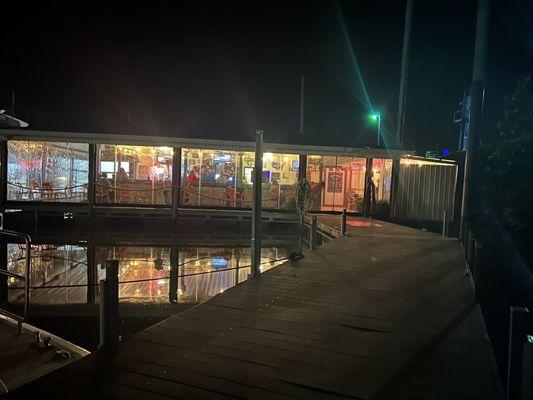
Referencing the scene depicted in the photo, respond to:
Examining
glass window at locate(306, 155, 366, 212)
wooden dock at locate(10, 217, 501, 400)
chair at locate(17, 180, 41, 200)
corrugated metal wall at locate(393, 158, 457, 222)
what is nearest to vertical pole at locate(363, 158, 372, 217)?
corrugated metal wall at locate(393, 158, 457, 222)

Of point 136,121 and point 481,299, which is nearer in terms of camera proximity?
point 481,299

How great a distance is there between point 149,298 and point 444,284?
5091 mm

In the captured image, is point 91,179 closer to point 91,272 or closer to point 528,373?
point 91,272

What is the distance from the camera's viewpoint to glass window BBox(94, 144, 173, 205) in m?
16.2

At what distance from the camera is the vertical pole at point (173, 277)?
729cm

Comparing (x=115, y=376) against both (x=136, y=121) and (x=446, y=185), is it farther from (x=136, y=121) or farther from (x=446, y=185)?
(x=136, y=121)

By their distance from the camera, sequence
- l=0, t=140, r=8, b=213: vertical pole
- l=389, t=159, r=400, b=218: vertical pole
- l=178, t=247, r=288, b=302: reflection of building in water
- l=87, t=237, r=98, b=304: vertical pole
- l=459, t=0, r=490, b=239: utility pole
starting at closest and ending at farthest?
1. l=87, t=237, r=98, b=304: vertical pole
2. l=178, t=247, r=288, b=302: reflection of building in water
3. l=459, t=0, r=490, b=239: utility pole
4. l=0, t=140, r=8, b=213: vertical pole
5. l=389, t=159, r=400, b=218: vertical pole

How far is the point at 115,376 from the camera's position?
2990 mm

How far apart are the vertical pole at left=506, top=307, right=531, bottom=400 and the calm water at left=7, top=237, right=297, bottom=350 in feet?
16.3

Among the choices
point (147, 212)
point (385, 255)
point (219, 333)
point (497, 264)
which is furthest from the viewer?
point (147, 212)

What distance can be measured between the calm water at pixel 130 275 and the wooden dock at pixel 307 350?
7.00 ft

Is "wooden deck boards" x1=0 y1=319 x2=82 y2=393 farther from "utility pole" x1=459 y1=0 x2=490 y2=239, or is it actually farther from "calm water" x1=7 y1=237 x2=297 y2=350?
"utility pole" x1=459 y1=0 x2=490 y2=239

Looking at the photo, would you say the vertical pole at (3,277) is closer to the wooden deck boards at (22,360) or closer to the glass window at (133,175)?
the wooden deck boards at (22,360)

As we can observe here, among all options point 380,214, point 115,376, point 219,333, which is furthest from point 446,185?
point 115,376
